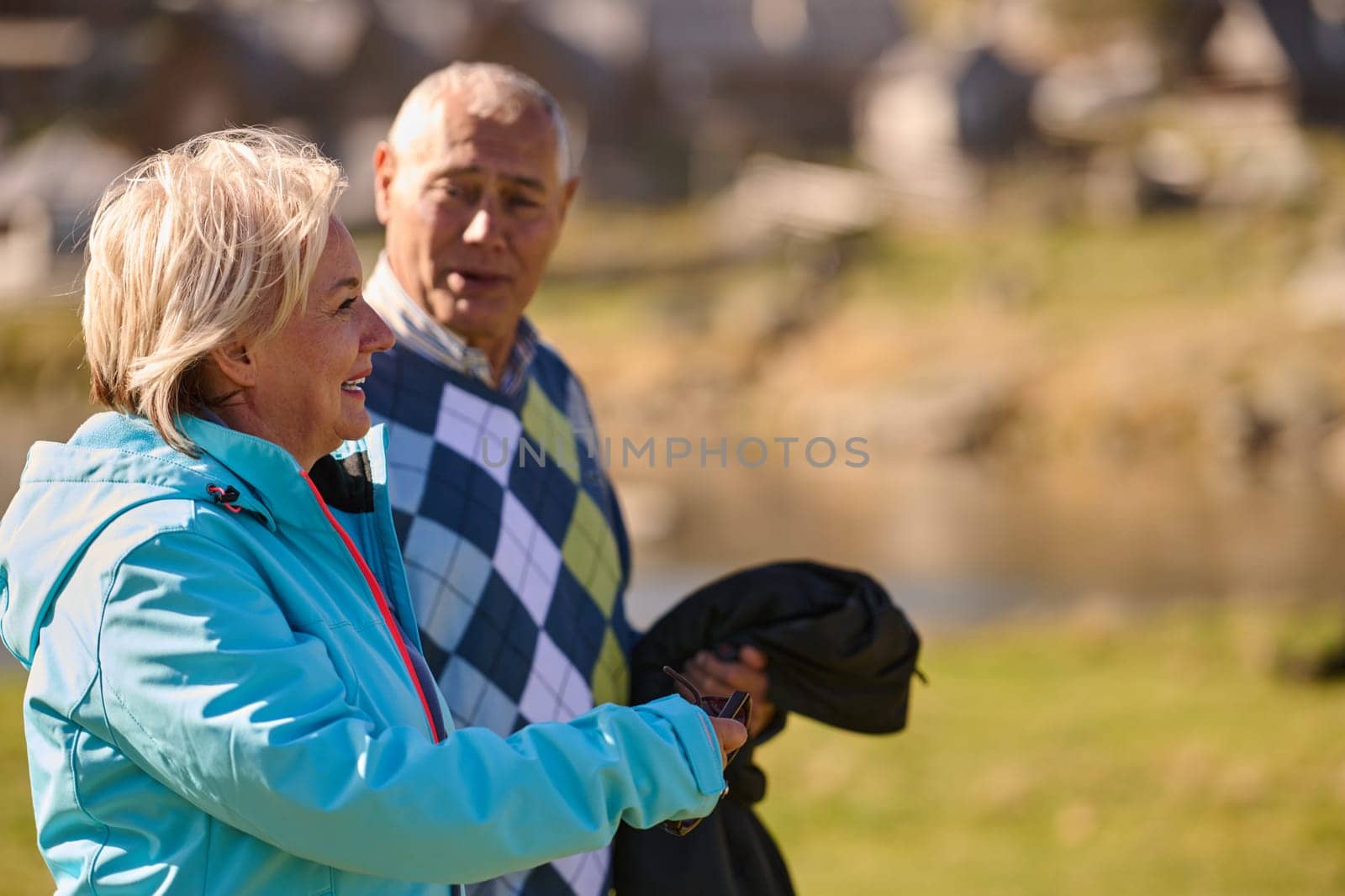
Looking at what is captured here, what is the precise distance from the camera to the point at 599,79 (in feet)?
92.2

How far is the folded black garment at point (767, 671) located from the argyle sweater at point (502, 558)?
88 mm

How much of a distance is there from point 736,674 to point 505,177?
880mm

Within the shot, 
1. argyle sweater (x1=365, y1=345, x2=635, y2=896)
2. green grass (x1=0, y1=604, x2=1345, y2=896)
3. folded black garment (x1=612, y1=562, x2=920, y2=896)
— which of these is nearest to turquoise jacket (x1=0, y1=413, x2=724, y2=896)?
argyle sweater (x1=365, y1=345, x2=635, y2=896)

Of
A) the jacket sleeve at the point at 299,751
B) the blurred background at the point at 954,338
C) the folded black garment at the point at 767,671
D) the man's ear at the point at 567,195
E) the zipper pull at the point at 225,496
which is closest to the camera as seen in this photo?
the jacket sleeve at the point at 299,751

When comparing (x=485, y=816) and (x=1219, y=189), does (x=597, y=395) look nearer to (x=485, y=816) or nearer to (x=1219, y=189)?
(x=1219, y=189)

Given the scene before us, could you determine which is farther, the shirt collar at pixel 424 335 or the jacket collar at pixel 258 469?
the shirt collar at pixel 424 335

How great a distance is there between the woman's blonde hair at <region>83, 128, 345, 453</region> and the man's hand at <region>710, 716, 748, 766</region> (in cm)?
62

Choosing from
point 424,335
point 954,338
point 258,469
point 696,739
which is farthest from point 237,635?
point 954,338

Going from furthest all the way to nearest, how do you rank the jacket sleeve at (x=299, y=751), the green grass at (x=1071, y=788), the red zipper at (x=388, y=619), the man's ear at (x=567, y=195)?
1. the green grass at (x=1071, y=788)
2. the man's ear at (x=567, y=195)
3. the red zipper at (x=388, y=619)
4. the jacket sleeve at (x=299, y=751)

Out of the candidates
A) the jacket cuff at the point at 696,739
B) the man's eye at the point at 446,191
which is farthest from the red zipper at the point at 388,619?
the man's eye at the point at 446,191

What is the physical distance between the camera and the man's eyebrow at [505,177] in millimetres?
2367

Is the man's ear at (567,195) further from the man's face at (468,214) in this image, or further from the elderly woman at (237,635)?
the elderly woman at (237,635)

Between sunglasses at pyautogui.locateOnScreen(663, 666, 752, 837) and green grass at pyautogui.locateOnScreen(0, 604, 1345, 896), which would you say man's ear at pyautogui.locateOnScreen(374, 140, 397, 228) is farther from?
green grass at pyautogui.locateOnScreen(0, 604, 1345, 896)

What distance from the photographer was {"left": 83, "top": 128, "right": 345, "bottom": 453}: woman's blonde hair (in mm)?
1426
